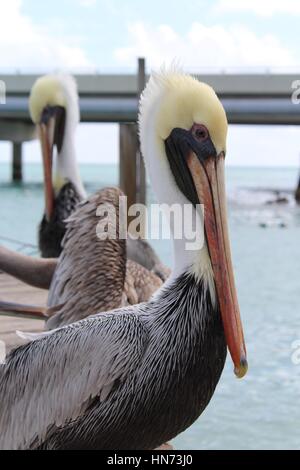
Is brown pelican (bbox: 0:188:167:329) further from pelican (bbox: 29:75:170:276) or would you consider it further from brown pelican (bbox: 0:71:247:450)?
pelican (bbox: 29:75:170:276)

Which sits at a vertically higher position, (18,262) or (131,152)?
(131,152)

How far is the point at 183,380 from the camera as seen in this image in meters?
1.50

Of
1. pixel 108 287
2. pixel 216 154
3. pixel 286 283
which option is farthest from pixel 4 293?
pixel 286 283

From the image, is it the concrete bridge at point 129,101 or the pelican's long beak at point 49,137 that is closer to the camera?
the pelican's long beak at point 49,137

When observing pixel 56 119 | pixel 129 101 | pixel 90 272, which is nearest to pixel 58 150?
pixel 56 119

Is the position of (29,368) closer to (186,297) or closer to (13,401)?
(13,401)

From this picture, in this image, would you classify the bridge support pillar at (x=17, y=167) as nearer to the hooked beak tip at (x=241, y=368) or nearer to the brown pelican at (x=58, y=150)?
the brown pelican at (x=58, y=150)

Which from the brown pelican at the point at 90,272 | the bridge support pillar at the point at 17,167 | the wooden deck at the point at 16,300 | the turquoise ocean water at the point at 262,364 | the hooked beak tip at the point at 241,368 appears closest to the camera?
the hooked beak tip at the point at 241,368

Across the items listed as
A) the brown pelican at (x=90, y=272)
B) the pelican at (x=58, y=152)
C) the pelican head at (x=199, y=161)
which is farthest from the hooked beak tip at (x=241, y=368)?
the pelican at (x=58, y=152)

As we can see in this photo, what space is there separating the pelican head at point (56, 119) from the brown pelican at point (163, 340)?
6.29ft

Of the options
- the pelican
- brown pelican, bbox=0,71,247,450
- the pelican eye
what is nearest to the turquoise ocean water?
the pelican

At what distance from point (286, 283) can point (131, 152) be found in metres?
3.35

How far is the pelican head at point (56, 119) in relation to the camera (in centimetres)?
346

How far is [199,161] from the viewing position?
59.6 inches
